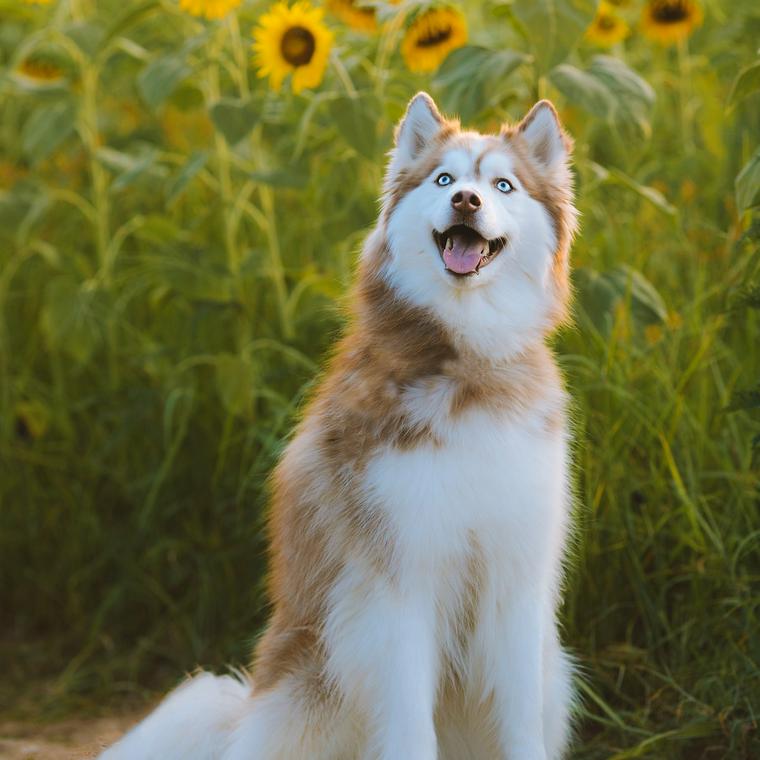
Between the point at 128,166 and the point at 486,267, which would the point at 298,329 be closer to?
the point at 128,166

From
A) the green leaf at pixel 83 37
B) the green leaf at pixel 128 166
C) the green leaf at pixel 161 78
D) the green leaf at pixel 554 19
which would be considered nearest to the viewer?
the green leaf at pixel 554 19

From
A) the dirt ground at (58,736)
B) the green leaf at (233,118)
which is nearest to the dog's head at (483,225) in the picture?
the green leaf at (233,118)

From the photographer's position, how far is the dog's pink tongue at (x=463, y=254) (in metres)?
2.51

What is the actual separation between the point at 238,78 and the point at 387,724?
221cm

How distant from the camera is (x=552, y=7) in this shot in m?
3.20

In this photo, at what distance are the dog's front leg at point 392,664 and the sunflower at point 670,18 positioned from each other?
2.21 metres

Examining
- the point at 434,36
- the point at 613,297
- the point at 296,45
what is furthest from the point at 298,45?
the point at 613,297

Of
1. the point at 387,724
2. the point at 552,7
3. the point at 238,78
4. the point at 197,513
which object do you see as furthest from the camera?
the point at 197,513

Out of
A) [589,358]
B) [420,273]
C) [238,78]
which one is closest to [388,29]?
[238,78]

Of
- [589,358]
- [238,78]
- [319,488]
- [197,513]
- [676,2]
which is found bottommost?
[197,513]

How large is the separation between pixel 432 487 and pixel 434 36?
Answer: 1631 millimetres

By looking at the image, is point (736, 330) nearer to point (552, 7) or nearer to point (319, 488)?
point (552, 7)

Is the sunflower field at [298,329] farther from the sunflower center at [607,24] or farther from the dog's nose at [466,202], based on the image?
the dog's nose at [466,202]

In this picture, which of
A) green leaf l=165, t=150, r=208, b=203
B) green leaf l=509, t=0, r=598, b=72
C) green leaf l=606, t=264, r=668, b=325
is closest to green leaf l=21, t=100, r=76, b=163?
green leaf l=165, t=150, r=208, b=203
